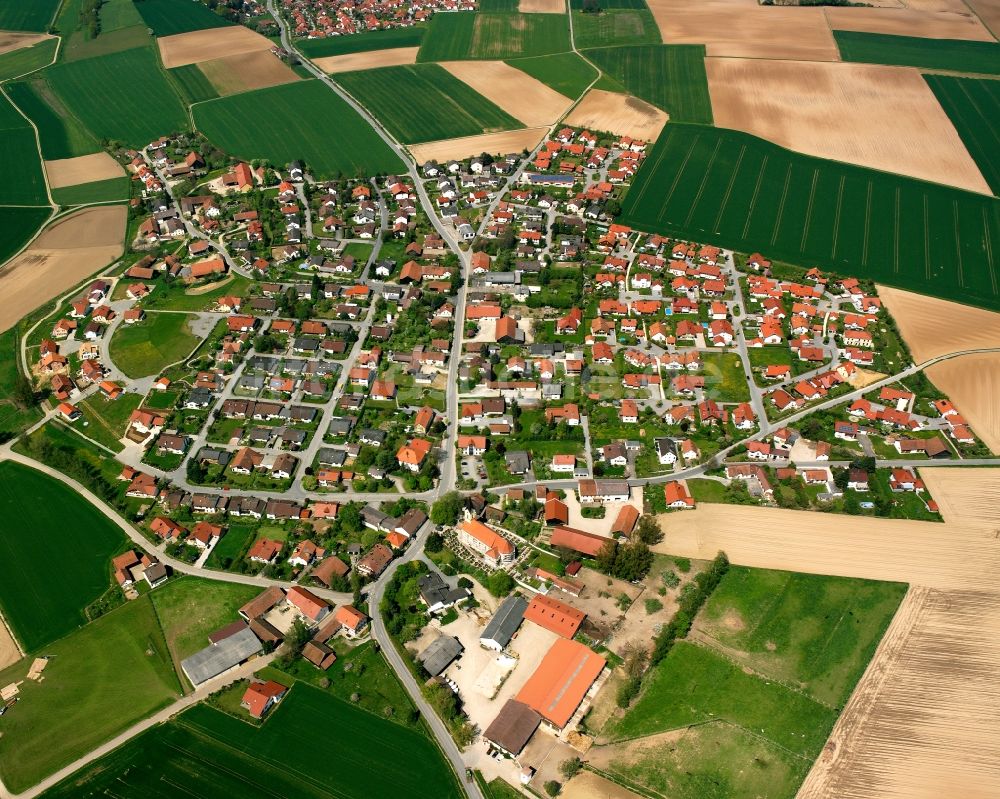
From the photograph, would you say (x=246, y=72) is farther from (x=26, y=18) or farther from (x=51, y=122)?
(x=26, y=18)

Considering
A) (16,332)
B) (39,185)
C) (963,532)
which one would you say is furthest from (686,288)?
(39,185)

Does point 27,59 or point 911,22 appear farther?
point 911,22

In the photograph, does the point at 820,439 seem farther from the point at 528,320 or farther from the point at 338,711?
the point at 338,711

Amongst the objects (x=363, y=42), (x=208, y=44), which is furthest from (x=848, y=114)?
(x=208, y=44)

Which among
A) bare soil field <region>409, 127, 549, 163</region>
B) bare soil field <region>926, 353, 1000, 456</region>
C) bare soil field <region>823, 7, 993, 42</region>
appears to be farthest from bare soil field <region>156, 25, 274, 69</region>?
bare soil field <region>926, 353, 1000, 456</region>

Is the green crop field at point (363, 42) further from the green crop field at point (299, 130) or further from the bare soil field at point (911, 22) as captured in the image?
the bare soil field at point (911, 22)

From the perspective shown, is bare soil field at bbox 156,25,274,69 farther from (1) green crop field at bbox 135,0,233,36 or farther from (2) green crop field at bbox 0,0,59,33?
(2) green crop field at bbox 0,0,59,33
